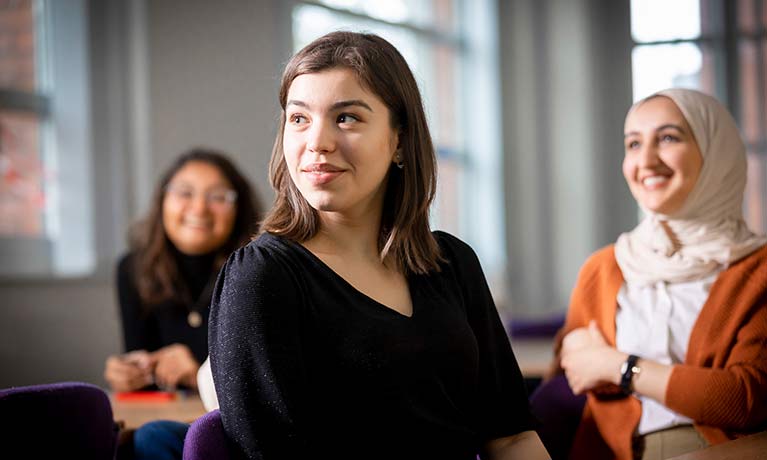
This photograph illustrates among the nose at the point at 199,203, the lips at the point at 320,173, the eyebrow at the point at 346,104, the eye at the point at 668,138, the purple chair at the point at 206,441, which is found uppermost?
the eyebrow at the point at 346,104

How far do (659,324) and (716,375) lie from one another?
7.7 inches

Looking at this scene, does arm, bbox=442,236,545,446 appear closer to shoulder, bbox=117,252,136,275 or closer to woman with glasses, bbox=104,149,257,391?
woman with glasses, bbox=104,149,257,391

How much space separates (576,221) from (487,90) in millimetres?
1061

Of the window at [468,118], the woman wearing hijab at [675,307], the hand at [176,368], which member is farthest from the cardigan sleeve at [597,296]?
the window at [468,118]

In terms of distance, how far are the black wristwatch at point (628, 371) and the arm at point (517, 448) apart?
0.39 meters

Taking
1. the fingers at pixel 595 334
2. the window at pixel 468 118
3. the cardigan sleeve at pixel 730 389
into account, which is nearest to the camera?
the cardigan sleeve at pixel 730 389

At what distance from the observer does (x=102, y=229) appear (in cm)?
391

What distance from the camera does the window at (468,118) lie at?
5.96 metres

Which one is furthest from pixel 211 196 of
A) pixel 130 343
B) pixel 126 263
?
pixel 130 343

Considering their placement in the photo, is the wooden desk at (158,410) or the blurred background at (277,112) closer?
the wooden desk at (158,410)

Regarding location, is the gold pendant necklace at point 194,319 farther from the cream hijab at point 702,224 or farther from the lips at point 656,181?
the lips at point 656,181

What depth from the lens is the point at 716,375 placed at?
71.6 inches

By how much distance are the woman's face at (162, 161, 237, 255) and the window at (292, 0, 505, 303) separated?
3.00 m

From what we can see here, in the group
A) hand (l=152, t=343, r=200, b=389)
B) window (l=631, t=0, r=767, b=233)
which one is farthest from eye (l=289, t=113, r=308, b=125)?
window (l=631, t=0, r=767, b=233)
